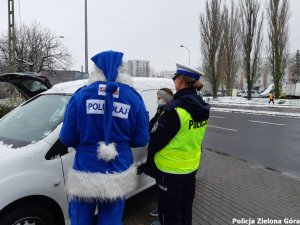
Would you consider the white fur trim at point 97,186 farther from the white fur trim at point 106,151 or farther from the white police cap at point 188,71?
the white police cap at point 188,71

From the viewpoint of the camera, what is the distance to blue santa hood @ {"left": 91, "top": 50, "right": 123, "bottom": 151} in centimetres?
218

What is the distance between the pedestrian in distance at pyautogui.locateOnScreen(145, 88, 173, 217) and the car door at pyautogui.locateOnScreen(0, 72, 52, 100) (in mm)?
2422

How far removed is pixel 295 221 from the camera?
404cm

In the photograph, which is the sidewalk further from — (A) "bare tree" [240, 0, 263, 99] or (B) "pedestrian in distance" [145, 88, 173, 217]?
(A) "bare tree" [240, 0, 263, 99]

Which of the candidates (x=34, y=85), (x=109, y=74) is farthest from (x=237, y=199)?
(x=34, y=85)

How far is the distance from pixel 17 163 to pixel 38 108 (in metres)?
1.25

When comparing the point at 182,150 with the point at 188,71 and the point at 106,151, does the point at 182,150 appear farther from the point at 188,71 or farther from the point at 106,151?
the point at 106,151

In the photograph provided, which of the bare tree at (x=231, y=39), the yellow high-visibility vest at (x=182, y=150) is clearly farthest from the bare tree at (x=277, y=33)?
the yellow high-visibility vest at (x=182, y=150)

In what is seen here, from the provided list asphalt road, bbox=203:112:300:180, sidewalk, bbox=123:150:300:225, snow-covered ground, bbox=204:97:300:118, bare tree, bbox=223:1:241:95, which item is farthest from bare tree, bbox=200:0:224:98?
sidewalk, bbox=123:150:300:225

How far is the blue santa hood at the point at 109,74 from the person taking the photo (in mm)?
2178

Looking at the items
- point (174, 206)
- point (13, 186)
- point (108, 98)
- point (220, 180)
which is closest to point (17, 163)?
point (13, 186)

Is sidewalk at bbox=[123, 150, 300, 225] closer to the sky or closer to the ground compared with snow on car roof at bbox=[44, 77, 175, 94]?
closer to the ground

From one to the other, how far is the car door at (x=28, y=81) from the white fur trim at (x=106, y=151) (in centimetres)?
350

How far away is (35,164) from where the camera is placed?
2.91 m
